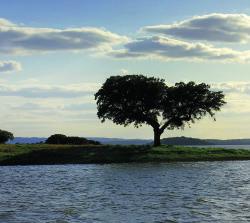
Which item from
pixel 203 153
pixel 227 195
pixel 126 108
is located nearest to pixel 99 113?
pixel 126 108

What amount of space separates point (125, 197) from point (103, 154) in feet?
165

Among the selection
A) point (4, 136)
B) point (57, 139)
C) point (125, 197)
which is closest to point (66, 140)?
point (57, 139)

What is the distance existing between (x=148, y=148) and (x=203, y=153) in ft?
30.4

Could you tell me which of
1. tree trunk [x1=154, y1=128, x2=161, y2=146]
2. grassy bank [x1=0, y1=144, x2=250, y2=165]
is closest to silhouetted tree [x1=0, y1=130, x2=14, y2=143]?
grassy bank [x1=0, y1=144, x2=250, y2=165]

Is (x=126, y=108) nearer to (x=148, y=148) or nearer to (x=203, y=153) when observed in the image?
(x=148, y=148)

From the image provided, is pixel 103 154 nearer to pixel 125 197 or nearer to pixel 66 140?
pixel 66 140

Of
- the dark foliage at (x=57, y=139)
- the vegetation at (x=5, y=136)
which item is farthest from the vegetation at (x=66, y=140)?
the vegetation at (x=5, y=136)

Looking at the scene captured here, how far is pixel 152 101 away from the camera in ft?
342

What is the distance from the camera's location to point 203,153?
9662 centimetres

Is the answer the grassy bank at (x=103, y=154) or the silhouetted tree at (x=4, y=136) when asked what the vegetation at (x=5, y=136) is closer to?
the silhouetted tree at (x=4, y=136)

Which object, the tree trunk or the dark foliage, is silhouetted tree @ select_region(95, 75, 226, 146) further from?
the dark foliage

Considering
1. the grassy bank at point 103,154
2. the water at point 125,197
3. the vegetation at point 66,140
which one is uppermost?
the vegetation at point 66,140

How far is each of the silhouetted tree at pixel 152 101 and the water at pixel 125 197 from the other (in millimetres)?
39935

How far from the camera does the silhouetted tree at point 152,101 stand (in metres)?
104
